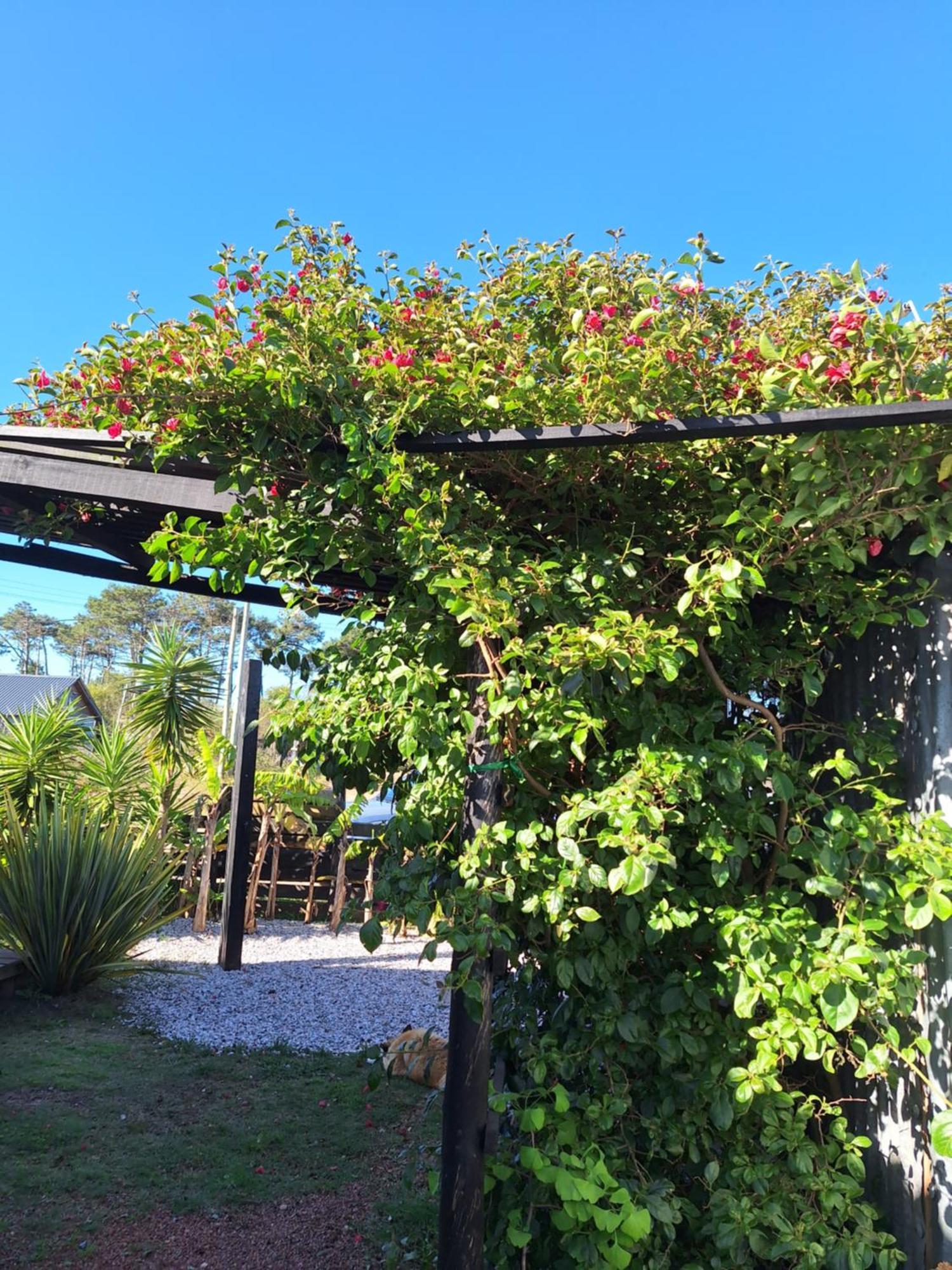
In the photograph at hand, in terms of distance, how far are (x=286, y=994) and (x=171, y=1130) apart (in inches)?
105


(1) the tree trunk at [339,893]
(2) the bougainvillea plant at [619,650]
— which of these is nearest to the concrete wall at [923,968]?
(2) the bougainvillea plant at [619,650]

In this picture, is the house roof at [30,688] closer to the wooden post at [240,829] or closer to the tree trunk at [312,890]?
the tree trunk at [312,890]

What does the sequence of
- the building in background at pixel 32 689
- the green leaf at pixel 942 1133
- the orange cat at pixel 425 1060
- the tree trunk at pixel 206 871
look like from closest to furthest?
the green leaf at pixel 942 1133
the orange cat at pixel 425 1060
the tree trunk at pixel 206 871
the building in background at pixel 32 689

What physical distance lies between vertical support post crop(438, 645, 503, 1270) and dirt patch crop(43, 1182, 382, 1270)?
82 centimetres

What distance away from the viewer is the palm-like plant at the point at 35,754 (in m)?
7.77

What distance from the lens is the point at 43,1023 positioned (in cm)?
507

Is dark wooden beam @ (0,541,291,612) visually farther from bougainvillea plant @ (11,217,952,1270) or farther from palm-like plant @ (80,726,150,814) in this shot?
palm-like plant @ (80,726,150,814)

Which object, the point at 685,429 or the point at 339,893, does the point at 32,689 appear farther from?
the point at 685,429

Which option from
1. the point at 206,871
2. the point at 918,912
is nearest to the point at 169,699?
the point at 206,871

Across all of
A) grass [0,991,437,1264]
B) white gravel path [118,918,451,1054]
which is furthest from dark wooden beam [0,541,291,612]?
white gravel path [118,918,451,1054]

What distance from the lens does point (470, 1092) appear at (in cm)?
192

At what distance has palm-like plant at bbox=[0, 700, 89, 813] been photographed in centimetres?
777

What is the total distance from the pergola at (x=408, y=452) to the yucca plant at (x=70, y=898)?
3344 millimetres

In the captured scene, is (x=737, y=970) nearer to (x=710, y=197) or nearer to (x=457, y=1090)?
(x=457, y=1090)
